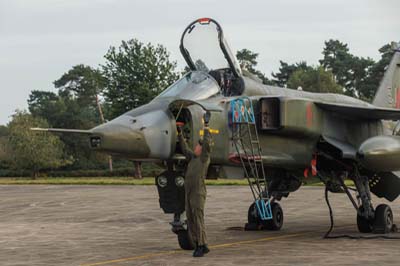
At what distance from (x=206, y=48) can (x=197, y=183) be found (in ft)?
9.14

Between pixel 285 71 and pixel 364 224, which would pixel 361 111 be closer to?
pixel 364 224

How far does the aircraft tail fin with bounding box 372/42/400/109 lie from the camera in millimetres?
16864

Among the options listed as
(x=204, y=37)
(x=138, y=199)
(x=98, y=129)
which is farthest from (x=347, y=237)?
(x=138, y=199)

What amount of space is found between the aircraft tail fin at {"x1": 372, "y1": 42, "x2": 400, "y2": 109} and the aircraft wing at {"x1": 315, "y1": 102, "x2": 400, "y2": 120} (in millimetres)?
2992

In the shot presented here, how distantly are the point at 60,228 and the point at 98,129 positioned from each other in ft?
22.1

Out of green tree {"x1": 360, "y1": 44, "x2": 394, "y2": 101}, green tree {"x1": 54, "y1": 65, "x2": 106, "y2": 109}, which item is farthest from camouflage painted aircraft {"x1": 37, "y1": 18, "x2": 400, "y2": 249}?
green tree {"x1": 54, "y1": 65, "x2": 106, "y2": 109}

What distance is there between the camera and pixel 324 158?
45.1ft

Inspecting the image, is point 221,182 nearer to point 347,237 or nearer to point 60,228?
point 60,228

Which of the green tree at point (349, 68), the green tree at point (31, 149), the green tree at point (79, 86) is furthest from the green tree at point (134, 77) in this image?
the green tree at point (79, 86)

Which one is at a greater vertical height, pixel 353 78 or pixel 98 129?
pixel 353 78

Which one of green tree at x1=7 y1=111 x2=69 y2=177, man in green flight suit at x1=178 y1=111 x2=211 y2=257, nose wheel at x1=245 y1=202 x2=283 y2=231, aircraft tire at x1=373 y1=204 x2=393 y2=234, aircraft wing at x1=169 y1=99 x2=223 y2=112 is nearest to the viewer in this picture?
man in green flight suit at x1=178 y1=111 x2=211 y2=257

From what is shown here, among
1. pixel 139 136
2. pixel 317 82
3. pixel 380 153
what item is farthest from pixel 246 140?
pixel 317 82

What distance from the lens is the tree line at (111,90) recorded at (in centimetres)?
4666

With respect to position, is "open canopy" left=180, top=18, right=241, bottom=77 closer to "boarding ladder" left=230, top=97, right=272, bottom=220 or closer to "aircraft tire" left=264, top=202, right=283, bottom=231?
"boarding ladder" left=230, top=97, right=272, bottom=220
